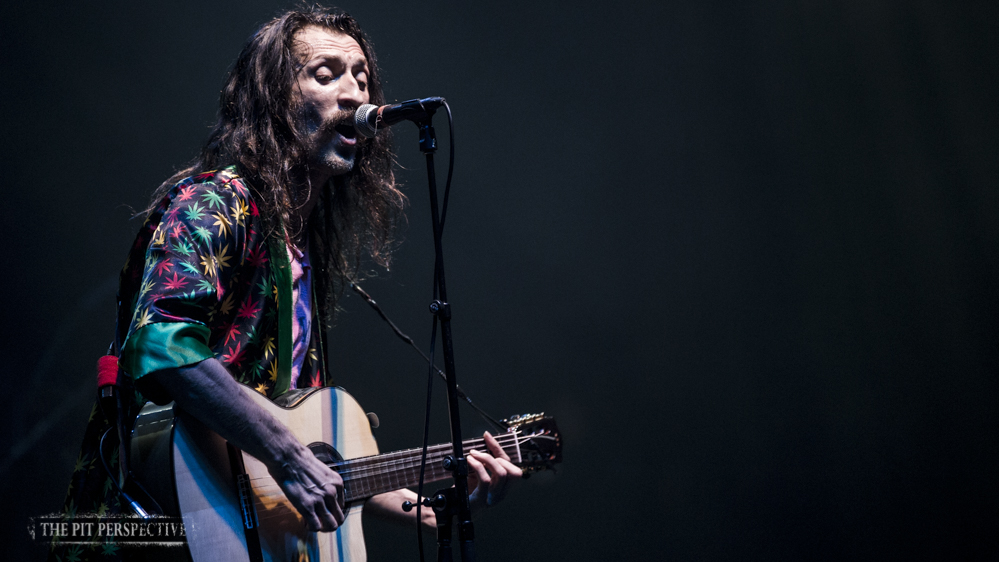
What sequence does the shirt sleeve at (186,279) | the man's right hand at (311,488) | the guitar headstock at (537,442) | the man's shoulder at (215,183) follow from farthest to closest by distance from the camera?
1. the guitar headstock at (537,442)
2. the man's shoulder at (215,183)
3. the man's right hand at (311,488)
4. the shirt sleeve at (186,279)

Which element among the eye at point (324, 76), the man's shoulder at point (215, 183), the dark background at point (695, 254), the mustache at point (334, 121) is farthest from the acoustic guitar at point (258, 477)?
the dark background at point (695, 254)

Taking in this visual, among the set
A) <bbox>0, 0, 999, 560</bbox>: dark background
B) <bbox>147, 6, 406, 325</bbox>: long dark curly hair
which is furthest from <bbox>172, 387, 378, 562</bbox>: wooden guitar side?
<bbox>0, 0, 999, 560</bbox>: dark background

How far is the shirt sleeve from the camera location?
4.66 ft

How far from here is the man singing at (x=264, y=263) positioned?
146 centimetres

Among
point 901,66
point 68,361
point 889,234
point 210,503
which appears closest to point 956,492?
point 889,234

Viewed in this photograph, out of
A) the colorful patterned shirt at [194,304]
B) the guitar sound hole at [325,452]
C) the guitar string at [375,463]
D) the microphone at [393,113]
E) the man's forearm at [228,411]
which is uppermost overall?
the microphone at [393,113]

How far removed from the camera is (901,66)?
3.56 metres

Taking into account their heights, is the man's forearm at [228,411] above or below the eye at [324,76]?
below

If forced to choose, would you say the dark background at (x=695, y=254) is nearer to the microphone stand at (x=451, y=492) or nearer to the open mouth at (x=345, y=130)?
the open mouth at (x=345, y=130)

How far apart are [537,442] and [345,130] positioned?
47.6 inches

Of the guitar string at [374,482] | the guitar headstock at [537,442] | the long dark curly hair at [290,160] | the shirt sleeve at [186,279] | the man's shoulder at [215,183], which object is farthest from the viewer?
the guitar headstock at [537,442]

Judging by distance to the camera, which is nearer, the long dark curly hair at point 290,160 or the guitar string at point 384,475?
the guitar string at point 384,475

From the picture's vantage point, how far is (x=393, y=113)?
1.63 meters

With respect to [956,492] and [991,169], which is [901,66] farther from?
[956,492]
